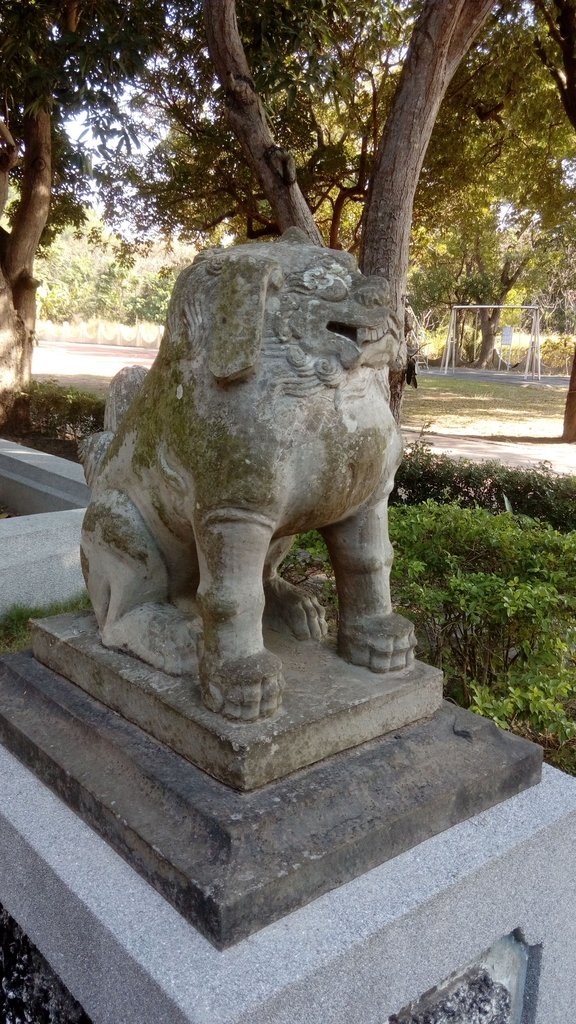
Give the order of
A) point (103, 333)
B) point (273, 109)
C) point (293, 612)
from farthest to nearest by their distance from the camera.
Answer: point (103, 333) → point (273, 109) → point (293, 612)

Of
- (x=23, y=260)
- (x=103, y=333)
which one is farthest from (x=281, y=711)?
(x=103, y=333)

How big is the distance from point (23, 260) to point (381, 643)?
8.35 meters

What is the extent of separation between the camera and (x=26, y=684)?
2201mm

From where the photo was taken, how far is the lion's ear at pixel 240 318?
1.54m

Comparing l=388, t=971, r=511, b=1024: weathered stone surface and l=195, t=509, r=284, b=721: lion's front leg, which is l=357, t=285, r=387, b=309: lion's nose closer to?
l=195, t=509, r=284, b=721: lion's front leg

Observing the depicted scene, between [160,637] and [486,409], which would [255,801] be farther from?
[486,409]

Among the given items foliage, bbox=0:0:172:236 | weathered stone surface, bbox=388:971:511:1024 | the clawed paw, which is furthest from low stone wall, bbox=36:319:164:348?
weathered stone surface, bbox=388:971:511:1024

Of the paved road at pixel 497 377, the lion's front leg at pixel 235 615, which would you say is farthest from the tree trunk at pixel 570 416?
the paved road at pixel 497 377

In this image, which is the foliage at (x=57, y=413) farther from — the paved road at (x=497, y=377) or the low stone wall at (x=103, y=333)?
the low stone wall at (x=103, y=333)

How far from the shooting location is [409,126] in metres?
5.67

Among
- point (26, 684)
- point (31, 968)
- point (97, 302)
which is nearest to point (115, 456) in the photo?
point (26, 684)

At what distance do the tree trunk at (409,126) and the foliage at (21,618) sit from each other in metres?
2.64

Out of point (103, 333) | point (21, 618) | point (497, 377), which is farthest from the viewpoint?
point (103, 333)

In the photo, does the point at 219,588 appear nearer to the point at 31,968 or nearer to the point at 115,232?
the point at 31,968
